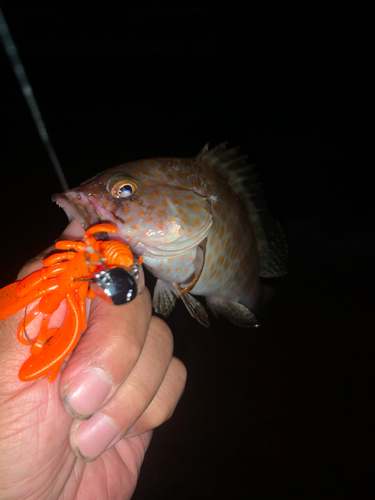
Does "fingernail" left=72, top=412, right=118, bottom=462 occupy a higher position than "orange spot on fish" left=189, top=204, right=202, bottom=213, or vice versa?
"orange spot on fish" left=189, top=204, right=202, bottom=213

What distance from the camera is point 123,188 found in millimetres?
934

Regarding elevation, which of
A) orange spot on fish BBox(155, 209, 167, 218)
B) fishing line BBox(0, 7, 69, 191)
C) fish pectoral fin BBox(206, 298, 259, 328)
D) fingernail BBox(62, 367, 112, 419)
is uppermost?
fishing line BBox(0, 7, 69, 191)

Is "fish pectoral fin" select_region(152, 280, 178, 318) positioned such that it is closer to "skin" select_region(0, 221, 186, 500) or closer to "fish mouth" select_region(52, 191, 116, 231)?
"skin" select_region(0, 221, 186, 500)

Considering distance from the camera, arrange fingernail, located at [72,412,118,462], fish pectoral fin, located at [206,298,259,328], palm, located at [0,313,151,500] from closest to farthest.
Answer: palm, located at [0,313,151,500] → fingernail, located at [72,412,118,462] → fish pectoral fin, located at [206,298,259,328]

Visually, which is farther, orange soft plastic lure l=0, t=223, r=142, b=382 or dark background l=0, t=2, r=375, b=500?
dark background l=0, t=2, r=375, b=500

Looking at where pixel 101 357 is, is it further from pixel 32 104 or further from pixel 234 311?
pixel 32 104

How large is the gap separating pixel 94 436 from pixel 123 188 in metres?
0.83

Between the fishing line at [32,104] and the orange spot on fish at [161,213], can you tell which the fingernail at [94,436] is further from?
the fishing line at [32,104]

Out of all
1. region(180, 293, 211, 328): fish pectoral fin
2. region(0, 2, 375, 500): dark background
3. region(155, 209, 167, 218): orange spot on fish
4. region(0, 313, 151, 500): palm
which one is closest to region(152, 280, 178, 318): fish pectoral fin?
region(180, 293, 211, 328): fish pectoral fin

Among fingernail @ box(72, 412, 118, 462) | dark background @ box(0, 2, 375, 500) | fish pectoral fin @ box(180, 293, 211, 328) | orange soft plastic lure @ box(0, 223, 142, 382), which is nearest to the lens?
orange soft plastic lure @ box(0, 223, 142, 382)

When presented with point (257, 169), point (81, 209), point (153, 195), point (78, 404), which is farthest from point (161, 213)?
point (257, 169)

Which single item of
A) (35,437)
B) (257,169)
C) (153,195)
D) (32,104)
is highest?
(32,104)

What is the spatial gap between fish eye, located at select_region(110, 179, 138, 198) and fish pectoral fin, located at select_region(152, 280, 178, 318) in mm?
538

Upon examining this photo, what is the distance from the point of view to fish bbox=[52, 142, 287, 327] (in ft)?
2.97
